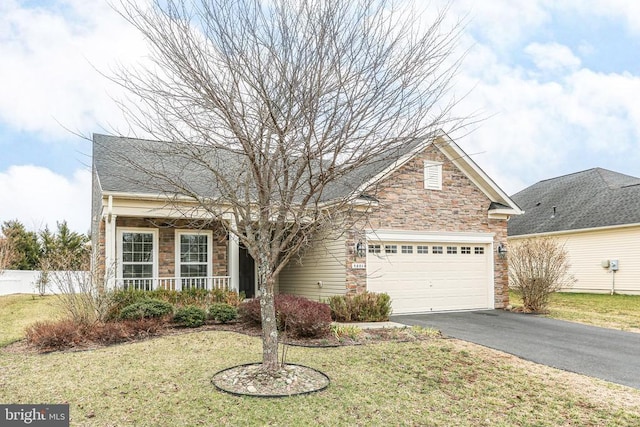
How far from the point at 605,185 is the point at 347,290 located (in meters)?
17.2

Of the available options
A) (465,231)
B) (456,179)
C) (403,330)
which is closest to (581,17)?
(456,179)

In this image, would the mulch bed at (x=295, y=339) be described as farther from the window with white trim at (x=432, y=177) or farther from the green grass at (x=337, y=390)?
the window with white trim at (x=432, y=177)

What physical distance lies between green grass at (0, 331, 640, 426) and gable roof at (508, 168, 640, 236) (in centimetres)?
1524

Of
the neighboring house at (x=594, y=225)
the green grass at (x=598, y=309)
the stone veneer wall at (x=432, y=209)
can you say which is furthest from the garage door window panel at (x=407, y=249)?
the neighboring house at (x=594, y=225)

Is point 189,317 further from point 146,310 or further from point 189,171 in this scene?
point 189,171

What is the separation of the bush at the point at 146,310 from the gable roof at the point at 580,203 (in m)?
18.1

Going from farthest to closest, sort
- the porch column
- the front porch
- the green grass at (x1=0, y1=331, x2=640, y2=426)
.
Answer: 1. the front porch
2. the porch column
3. the green grass at (x1=0, y1=331, x2=640, y2=426)

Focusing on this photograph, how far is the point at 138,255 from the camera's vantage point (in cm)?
1293

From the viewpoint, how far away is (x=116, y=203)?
37.6 feet

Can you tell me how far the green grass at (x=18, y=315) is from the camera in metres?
10.3

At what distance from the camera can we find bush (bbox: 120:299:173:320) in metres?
10.2

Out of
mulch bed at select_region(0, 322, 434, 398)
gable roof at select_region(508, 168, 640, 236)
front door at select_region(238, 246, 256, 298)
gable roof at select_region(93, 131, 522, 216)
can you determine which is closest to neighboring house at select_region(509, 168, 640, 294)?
gable roof at select_region(508, 168, 640, 236)

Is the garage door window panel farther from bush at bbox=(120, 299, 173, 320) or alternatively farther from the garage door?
bush at bbox=(120, 299, 173, 320)

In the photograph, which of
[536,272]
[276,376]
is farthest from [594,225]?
[276,376]
